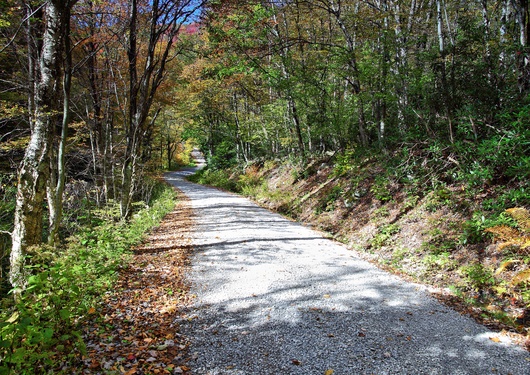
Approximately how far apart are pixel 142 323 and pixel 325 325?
215 cm

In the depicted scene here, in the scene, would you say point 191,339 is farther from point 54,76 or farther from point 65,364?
point 54,76

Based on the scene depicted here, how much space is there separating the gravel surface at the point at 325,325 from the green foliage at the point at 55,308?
119 cm

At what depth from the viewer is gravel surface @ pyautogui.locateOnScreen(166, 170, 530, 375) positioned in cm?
289

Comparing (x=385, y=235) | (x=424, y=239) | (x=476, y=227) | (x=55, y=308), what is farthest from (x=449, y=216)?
(x=55, y=308)

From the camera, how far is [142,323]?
3635mm

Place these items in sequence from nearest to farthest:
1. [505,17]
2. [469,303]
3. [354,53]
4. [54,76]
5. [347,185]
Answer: [469,303]
[54,76]
[505,17]
[354,53]
[347,185]

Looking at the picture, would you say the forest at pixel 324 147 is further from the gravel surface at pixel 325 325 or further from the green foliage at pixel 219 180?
the green foliage at pixel 219 180

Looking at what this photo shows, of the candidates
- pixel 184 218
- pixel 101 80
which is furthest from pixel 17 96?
pixel 184 218

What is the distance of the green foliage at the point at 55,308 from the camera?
2338 mm

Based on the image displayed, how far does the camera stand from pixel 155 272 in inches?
210

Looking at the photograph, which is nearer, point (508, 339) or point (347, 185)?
point (508, 339)

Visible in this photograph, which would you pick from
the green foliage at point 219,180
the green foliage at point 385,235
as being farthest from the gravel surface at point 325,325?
the green foliage at point 219,180

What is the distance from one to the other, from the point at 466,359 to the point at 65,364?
12.0 ft

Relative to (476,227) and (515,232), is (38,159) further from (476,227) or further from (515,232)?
(476,227)
